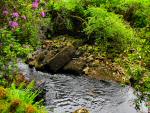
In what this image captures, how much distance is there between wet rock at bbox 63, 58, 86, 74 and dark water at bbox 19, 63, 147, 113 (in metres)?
0.83

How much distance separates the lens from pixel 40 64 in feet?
78.7

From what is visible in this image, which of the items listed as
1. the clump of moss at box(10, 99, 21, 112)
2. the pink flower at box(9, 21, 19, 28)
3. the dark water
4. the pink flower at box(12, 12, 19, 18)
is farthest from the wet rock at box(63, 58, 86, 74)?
the clump of moss at box(10, 99, 21, 112)

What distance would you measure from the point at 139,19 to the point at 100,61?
9.32 m

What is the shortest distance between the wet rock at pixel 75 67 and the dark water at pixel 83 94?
0.83 meters

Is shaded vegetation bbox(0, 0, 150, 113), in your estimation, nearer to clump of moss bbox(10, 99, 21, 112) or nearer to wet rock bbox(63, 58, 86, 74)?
clump of moss bbox(10, 99, 21, 112)

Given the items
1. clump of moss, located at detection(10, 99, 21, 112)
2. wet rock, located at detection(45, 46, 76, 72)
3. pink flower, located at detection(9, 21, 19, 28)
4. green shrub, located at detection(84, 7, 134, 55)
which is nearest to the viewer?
clump of moss, located at detection(10, 99, 21, 112)

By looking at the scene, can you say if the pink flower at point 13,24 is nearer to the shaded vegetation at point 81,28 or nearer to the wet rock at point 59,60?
the shaded vegetation at point 81,28

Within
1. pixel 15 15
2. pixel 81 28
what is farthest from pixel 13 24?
pixel 81 28

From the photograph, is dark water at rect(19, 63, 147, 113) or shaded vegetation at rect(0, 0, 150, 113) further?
dark water at rect(19, 63, 147, 113)

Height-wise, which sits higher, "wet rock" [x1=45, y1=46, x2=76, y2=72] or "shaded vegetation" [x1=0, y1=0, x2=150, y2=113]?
"shaded vegetation" [x1=0, y1=0, x2=150, y2=113]

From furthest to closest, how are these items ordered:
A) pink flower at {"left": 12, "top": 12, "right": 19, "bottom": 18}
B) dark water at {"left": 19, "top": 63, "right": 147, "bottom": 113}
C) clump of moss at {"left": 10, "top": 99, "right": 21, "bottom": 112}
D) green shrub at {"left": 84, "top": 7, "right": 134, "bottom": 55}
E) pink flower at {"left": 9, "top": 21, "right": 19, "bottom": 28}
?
1. green shrub at {"left": 84, "top": 7, "right": 134, "bottom": 55}
2. dark water at {"left": 19, "top": 63, "right": 147, "bottom": 113}
3. pink flower at {"left": 9, "top": 21, "right": 19, "bottom": 28}
4. pink flower at {"left": 12, "top": 12, "right": 19, "bottom": 18}
5. clump of moss at {"left": 10, "top": 99, "right": 21, "bottom": 112}

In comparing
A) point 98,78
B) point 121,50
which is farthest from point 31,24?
point 121,50

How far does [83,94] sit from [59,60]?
198 inches

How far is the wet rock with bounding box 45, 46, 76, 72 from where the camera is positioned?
78.2 ft
